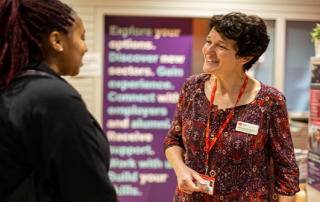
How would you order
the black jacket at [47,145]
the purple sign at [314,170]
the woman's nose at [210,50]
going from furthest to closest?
the purple sign at [314,170], the woman's nose at [210,50], the black jacket at [47,145]

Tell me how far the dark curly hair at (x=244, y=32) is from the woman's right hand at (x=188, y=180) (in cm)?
66

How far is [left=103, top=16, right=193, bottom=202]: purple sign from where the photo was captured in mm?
3293

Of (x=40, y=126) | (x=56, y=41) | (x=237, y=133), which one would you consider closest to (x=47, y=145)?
(x=40, y=126)

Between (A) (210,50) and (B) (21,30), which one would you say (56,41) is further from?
(A) (210,50)

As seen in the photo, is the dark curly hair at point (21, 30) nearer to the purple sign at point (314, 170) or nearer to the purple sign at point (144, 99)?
the purple sign at point (314, 170)

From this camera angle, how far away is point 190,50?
332 centimetres

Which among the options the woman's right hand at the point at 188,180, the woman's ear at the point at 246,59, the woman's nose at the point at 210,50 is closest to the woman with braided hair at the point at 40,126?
the woman's right hand at the point at 188,180

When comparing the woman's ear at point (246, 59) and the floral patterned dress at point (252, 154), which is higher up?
the woman's ear at point (246, 59)

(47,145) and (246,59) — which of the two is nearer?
(47,145)

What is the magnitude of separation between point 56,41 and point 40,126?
0.28 metres

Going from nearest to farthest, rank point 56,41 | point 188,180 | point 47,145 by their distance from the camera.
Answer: point 47,145, point 56,41, point 188,180

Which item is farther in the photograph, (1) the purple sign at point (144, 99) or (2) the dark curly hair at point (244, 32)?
(1) the purple sign at point (144, 99)

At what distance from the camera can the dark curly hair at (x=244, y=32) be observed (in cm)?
139

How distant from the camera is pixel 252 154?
1.37m
